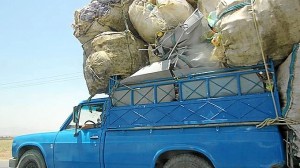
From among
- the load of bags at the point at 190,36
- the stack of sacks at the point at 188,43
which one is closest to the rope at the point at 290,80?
the load of bags at the point at 190,36

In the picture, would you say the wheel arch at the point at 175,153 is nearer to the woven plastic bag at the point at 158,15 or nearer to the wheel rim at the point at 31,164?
the woven plastic bag at the point at 158,15

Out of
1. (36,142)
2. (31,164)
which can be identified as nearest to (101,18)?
(36,142)

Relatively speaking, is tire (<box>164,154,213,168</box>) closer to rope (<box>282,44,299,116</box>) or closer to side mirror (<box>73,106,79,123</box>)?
rope (<box>282,44,299,116</box>)

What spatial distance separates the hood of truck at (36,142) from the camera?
20.3ft

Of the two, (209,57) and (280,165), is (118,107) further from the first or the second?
(280,165)

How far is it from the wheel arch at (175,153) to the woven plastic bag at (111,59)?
160 cm

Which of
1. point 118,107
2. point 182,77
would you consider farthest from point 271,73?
point 118,107

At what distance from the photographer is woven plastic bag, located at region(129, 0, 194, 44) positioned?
17.8ft

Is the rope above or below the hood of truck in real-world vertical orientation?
above

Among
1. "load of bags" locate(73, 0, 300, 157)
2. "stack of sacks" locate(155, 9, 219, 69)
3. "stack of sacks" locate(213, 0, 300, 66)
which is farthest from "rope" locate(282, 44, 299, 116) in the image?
"stack of sacks" locate(155, 9, 219, 69)

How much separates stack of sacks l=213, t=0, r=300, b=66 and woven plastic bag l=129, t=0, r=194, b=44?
1219 millimetres

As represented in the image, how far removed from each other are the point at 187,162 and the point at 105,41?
249cm

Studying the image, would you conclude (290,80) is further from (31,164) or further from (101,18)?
(31,164)

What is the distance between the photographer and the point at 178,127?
4.69 metres
